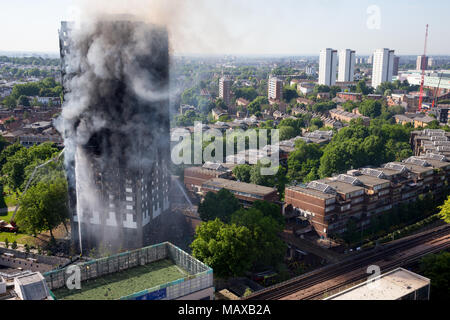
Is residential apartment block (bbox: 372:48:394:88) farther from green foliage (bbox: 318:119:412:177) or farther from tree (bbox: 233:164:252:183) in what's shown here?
tree (bbox: 233:164:252:183)

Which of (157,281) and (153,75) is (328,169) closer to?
(153,75)

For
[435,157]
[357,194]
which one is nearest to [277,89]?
[435,157]

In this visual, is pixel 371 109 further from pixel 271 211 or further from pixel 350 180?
pixel 271 211

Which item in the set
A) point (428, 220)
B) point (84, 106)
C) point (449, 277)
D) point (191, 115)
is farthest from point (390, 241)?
point (191, 115)

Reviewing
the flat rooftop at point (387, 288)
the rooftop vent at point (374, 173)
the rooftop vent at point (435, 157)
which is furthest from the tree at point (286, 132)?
the flat rooftop at point (387, 288)

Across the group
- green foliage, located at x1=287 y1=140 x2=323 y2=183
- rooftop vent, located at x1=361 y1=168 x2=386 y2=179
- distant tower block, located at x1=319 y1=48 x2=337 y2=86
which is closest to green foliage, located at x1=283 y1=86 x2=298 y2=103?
distant tower block, located at x1=319 y1=48 x2=337 y2=86
